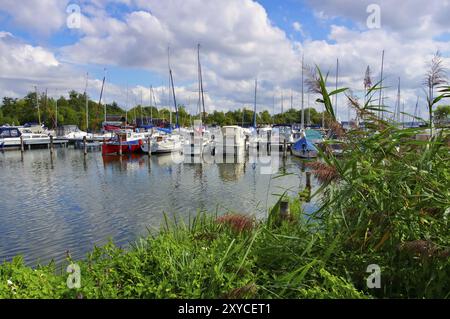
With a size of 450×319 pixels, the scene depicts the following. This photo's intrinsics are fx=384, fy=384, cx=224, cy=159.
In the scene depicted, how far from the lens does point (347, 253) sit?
194 inches

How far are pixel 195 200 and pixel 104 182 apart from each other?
900 cm

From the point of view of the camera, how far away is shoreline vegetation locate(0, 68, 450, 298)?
163 inches

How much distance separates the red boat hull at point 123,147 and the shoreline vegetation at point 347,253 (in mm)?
40784

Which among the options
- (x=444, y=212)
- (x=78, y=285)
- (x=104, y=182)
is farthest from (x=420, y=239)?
(x=104, y=182)

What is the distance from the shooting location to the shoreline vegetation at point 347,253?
4137 mm

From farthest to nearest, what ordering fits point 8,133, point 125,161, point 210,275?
point 8,133
point 125,161
point 210,275

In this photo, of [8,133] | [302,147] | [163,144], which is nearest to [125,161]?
[163,144]

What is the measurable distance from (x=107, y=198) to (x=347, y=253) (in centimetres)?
1696

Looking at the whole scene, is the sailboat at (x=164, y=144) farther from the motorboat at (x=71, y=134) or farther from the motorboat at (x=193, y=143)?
the motorboat at (x=71, y=134)

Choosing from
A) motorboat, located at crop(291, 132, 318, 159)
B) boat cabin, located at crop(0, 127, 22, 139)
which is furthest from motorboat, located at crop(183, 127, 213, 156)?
boat cabin, located at crop(0, 127, 22, 139)

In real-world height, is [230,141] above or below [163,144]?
above

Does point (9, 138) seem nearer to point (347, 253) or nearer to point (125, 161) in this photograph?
point (125, 161)

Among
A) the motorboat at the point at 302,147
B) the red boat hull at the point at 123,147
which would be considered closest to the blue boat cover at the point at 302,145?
the motorboat at the point at 302,147

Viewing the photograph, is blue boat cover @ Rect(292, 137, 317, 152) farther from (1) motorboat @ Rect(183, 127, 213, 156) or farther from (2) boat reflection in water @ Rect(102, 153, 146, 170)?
(2) boat reflection in water @ Rect(102, 153, 146, 170)
